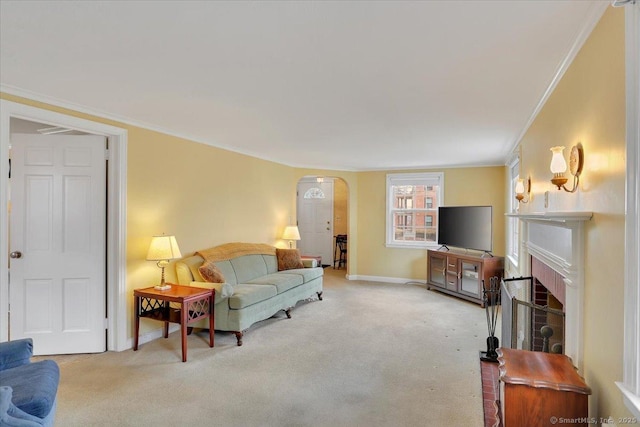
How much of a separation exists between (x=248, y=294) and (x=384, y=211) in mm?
4004

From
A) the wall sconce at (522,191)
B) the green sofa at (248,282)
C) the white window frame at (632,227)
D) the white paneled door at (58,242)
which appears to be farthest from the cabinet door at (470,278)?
the white paneled door at (58,242)

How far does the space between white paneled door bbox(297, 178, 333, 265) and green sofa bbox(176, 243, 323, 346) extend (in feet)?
11.1

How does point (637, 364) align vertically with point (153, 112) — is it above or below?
below

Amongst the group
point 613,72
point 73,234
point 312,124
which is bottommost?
point 73,234

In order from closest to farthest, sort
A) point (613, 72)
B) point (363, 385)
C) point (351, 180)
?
point (613, 72)
point (363, 385)
point (351, 180)

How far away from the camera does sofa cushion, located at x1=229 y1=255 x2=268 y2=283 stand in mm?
4801

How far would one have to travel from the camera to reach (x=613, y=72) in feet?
4.83

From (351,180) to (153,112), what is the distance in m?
4.64

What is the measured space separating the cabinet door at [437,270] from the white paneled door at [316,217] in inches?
125

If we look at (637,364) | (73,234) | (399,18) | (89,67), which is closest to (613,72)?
(399,18)

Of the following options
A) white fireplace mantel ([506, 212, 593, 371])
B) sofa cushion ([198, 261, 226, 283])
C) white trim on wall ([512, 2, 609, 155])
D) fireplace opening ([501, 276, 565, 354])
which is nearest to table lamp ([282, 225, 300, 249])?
sofa cushion ([198, 261, 226, 283])

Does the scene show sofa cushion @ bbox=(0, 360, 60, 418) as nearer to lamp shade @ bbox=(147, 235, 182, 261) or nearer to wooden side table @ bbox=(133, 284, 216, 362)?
wooden side table @ bbox=(133, 284, 216, 362)

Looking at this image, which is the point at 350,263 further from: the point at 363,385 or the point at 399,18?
the point at 399,18

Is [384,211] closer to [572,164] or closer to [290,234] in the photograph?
[290,234]
